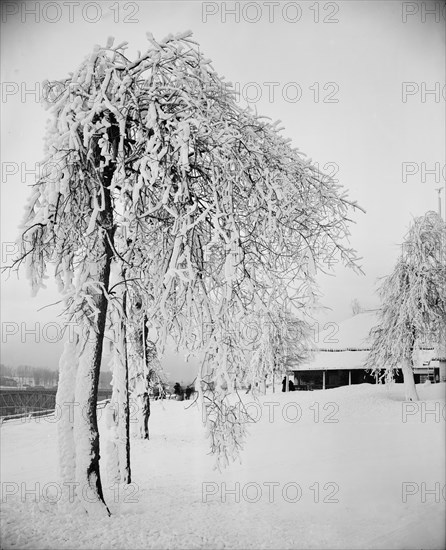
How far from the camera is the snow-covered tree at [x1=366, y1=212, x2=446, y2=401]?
16.5 feet

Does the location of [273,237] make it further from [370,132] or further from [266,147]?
[370,132]

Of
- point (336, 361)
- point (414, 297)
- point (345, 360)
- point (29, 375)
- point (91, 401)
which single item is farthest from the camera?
point (336, 361)

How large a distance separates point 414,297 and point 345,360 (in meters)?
4.35

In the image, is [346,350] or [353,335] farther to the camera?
[346,350]

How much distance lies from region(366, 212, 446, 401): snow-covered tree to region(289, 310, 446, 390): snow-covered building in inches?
7.9

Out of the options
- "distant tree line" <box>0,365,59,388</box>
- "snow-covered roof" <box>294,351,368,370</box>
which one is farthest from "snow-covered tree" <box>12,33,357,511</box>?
"snow-covered roof" <box>294,351,368,370</box>

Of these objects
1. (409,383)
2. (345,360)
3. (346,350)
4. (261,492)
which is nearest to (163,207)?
(261,492)

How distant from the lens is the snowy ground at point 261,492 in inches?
143

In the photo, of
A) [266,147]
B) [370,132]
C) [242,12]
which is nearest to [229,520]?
[266,147]

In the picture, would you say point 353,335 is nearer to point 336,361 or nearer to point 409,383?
point 409,383

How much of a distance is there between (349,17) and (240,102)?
1.15 metres

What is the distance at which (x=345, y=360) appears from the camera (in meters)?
10.3

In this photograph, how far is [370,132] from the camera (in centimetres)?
443

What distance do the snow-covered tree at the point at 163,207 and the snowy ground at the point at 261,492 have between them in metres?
0.41
